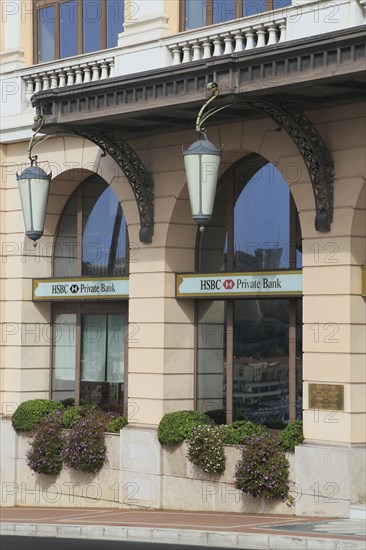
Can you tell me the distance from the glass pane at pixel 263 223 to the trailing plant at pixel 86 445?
4.00 m

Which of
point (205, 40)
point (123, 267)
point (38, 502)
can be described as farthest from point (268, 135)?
point (38, 502)

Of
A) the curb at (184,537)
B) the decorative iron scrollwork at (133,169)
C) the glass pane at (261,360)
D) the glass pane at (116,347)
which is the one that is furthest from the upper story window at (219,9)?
the curb at (184,537)

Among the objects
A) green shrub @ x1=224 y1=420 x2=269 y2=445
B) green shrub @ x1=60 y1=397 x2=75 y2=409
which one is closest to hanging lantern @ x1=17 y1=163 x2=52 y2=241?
green shrub @ x1=60 y1=397 x2=75 y2=409

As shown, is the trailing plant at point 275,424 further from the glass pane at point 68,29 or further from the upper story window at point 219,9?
the glass pane at point 68,29

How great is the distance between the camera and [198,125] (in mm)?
19922

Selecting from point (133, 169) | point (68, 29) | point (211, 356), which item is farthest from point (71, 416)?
point (68, 29)

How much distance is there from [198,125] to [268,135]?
225 centimetres

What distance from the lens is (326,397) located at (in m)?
20.7

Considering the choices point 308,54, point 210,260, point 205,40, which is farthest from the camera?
point 210,260

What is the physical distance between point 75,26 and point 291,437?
9.47 m

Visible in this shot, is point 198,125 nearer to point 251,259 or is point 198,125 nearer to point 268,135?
point 268,135

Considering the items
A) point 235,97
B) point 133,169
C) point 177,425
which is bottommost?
point 177,425

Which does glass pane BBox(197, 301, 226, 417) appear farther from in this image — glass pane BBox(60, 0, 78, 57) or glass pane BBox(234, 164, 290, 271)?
glass pane BBox(60, 0, 78, 57)

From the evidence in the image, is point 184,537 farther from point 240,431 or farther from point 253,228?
point 253,228
